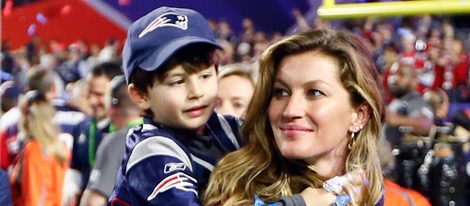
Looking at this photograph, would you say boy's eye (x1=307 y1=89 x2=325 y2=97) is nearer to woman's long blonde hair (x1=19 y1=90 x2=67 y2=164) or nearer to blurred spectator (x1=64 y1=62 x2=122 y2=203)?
blurred spectator (x1=64 y1=62 x2=122 y2=203)

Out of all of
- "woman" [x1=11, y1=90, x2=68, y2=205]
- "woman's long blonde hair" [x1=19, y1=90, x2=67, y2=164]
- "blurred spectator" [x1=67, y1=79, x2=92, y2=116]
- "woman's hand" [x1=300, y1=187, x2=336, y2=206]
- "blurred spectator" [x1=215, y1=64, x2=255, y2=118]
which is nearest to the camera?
"woman's hand" [x1=300, y1=187, x2=336, y2=206]

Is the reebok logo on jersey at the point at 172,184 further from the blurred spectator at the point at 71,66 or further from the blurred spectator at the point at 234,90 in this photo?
the blurred spectator at the point at 71,66

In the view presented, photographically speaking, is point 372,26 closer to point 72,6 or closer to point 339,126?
point 72,6

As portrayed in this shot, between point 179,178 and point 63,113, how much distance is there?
11.8 feet

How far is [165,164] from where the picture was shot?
167 centimetres

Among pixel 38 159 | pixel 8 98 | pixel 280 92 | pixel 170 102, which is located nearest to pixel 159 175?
pixel 170 102

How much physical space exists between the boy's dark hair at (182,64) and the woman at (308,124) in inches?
6.7

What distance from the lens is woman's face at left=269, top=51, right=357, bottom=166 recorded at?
5.32 feet

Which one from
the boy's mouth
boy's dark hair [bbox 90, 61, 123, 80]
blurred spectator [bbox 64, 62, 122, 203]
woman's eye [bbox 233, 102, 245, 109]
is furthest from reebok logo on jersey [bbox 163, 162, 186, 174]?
boy's dark hair [bbox 90, 61, 123, 80]

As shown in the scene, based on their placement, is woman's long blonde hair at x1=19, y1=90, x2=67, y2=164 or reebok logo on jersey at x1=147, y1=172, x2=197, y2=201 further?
woman's long blonde hair at x1=19, y1=90, x2=67, y2=164

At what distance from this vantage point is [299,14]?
412 inches

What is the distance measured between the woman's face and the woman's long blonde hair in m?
2.65

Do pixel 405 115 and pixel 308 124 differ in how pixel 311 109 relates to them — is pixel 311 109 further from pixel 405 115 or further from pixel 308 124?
pixel 405 115

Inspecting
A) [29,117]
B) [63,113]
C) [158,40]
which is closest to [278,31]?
[63,113]
